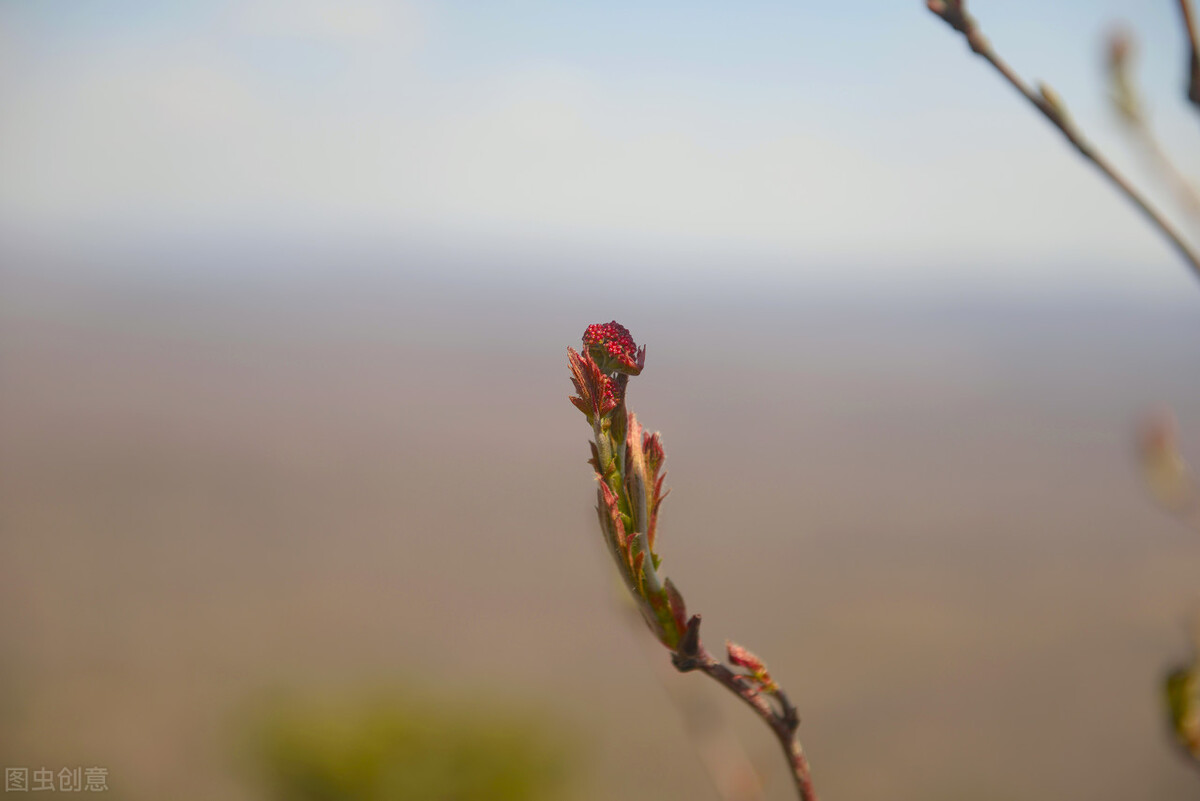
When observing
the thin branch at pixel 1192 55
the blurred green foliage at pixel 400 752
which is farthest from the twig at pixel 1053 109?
the blurred green foliage at pixel 400 752

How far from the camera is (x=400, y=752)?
9.80 metres

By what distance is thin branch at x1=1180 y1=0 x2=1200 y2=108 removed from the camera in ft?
1.87

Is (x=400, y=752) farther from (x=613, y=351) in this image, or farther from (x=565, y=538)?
(x=565, y=538)

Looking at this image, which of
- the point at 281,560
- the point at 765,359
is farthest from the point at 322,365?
the point at 765,359

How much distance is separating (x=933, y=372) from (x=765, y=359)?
13.7 m

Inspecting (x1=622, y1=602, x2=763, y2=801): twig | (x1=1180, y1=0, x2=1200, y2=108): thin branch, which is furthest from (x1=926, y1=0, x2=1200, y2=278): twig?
(x1=622, y1=602, x2=763, y2=801): twig

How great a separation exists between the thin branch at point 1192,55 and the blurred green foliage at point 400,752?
9507 mm

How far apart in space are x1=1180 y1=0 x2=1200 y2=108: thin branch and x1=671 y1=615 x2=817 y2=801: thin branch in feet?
1.84

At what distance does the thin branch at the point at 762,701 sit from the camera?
0.65 metres

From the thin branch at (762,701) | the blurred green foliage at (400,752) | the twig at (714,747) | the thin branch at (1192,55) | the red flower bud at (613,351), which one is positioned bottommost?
the blurred green foliage at (400,752)

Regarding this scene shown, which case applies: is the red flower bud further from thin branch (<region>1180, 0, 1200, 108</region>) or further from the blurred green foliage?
the blurred green foliage

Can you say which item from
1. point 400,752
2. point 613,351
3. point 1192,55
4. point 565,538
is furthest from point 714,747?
point 565,538

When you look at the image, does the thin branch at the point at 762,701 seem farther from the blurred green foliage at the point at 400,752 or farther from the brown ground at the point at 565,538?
the brown ground at the point at 565,538

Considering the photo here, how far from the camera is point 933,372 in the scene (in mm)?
64312
